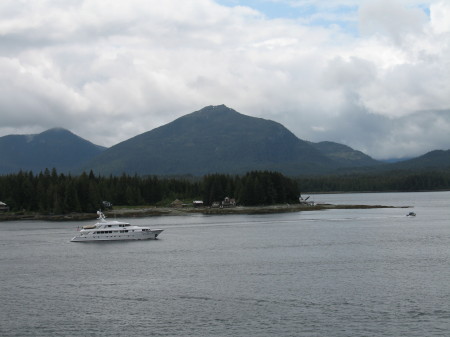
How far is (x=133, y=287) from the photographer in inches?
2611

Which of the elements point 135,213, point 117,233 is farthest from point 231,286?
point 135,213

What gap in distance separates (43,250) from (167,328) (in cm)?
5972

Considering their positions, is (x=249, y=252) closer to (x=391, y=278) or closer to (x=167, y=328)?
(x=391, y=278)

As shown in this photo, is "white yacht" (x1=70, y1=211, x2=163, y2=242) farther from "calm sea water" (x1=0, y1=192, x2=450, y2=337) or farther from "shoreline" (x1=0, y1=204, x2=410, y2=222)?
"shoreline" (x1=0, y1=204, x2=410, y2=222)

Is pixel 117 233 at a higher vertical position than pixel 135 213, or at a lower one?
lower

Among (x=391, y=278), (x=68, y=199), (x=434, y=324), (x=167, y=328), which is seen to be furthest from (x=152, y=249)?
(x=68, y=199)

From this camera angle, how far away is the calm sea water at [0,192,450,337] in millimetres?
49562

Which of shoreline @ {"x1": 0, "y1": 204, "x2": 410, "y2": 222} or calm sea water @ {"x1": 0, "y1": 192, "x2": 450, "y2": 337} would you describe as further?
shoreline @ {"x1": 0, "y1": 204, "x2": 410, "y2": 222}

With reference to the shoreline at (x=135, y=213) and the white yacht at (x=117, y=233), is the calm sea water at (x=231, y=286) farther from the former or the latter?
the shoreline at (x=135, y=213)

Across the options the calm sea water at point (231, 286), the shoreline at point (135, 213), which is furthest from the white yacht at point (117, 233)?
the shoreline at point (135, 213)

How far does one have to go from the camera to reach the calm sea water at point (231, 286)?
49562 millimetres

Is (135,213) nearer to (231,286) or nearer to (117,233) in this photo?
(117,233)

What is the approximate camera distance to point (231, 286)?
65250 millimetres

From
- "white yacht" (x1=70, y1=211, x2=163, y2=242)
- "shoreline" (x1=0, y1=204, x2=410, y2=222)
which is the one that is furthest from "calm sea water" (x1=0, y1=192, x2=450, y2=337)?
"shoreline" (x1=0, y1=204, x2=410, y2=222)
